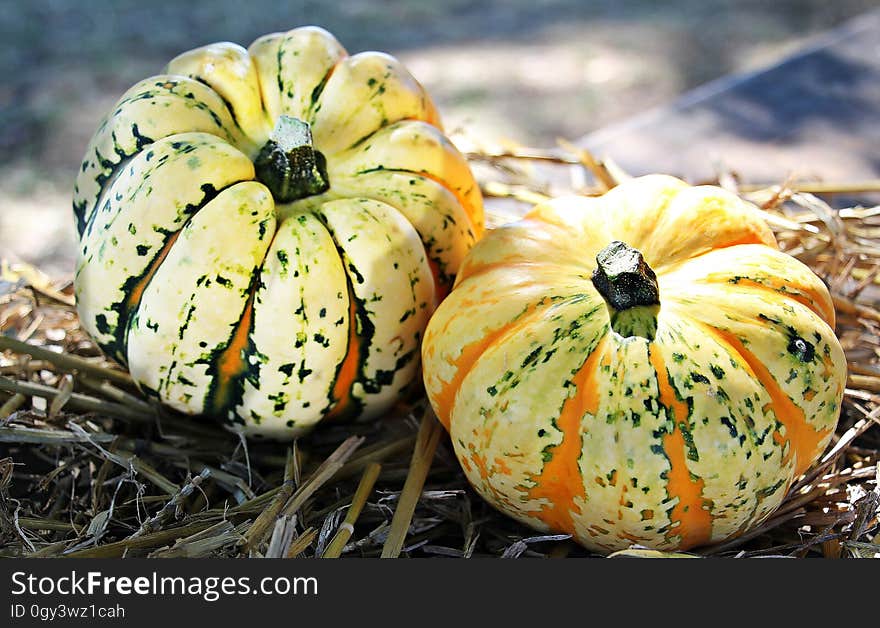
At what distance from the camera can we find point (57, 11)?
505 centimetres

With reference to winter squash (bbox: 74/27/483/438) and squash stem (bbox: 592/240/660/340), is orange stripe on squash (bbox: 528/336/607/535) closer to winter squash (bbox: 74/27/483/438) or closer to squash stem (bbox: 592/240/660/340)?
squash stem (bbox: 592/240/660/340)

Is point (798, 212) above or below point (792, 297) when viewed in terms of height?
below

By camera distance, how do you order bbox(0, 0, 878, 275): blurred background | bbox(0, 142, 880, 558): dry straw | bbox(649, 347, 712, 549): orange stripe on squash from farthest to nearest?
bbox(0, 0, 878, 275): blurred background
bbox(0, 142, 880, 558): dry straw
bbox(649, 347, 712, 549): orange stripe on squash

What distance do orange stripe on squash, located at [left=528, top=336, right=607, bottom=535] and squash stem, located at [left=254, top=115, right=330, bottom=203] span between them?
1.74ft

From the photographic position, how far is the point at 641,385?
1.27 metres

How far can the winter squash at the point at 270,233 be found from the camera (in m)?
1.44

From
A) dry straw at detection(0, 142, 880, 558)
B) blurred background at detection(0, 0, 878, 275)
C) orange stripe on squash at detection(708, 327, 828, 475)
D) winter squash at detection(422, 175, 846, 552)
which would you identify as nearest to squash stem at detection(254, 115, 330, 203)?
winter squash at detection(422, 175, 846, 552)

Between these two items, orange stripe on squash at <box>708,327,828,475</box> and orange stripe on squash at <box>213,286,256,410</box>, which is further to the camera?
orange stripe on squash at <box>213,286,256,410</box>

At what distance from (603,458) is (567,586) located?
167mm

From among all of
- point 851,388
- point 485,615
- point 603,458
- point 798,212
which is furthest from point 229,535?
point 798,212

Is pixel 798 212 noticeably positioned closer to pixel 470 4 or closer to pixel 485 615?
pixel 485 615

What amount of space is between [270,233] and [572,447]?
545 millimetres

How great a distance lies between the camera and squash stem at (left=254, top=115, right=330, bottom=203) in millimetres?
1499

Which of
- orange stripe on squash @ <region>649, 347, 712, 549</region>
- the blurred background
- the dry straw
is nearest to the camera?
orange stripe on squash @ <region>649, 347, 712, 549</region>
